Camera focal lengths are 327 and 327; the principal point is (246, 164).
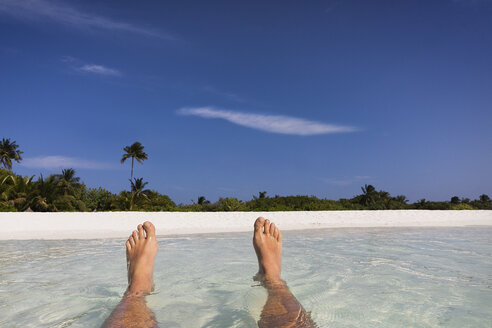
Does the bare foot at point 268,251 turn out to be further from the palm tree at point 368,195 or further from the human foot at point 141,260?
the palm tree at point 368,195

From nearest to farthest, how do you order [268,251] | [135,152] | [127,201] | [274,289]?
[274,289], [268,251], [127,201], [135,152]

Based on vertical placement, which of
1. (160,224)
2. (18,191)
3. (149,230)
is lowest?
(160,224)

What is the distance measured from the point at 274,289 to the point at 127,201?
65.6ft

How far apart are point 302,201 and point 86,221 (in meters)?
13.1

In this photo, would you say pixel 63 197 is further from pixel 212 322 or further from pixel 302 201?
pixel 212 322

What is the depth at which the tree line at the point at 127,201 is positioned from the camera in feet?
51.6

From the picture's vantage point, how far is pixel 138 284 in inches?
91.9

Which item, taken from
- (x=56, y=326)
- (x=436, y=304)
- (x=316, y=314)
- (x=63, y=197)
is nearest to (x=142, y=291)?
(x=56, y=326)

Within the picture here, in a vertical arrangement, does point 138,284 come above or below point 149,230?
below

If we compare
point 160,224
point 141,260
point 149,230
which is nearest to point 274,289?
point 141,260

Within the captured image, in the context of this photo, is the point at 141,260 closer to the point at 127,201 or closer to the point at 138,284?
the point at 138,284

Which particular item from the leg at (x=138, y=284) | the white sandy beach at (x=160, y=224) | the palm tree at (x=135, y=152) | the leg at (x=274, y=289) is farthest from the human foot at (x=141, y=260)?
the palm tree at (x=135, y=152)

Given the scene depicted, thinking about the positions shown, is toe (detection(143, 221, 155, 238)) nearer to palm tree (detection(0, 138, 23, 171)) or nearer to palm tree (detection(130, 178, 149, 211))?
palm tree (detection(130, 178, 149, 211))

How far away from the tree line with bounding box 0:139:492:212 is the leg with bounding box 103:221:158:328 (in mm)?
13333
